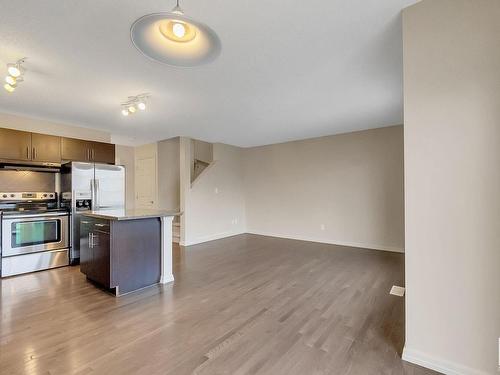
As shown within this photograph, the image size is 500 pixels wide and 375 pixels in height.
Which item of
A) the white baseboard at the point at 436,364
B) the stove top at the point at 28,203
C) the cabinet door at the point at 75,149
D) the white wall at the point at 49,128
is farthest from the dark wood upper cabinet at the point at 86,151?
the white baseboard at the point at 436,364

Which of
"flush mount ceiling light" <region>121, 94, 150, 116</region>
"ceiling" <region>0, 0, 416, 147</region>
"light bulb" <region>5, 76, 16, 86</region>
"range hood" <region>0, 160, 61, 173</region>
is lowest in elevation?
"range hood" <region>0, 160, 61, 173</region>

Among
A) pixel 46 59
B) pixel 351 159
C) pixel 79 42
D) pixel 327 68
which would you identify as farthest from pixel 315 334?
pixel 351 159

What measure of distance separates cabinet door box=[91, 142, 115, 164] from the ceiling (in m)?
0.43

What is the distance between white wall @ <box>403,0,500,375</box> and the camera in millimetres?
1410

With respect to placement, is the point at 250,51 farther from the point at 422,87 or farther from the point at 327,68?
the point at 422,87

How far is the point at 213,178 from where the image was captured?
6.07 m

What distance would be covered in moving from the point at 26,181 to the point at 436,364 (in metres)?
5.50

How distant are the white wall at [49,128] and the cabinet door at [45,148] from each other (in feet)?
0.48

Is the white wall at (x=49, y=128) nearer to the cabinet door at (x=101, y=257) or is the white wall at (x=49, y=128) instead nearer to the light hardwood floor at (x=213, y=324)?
the light hardwood floor at (x=213, y=324)

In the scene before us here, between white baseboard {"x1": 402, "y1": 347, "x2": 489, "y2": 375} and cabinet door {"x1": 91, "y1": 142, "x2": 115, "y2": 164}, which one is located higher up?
cabinet door {"x1": 91, "y1": 142, "x2": 115, "y2": 164}

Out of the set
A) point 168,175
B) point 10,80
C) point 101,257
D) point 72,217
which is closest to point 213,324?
point 101,257

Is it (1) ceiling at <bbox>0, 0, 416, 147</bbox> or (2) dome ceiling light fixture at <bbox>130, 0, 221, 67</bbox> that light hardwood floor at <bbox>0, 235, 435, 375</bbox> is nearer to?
(2) dome ceiling light fixture at <bbox>130, 0, 221, 67</bbox>

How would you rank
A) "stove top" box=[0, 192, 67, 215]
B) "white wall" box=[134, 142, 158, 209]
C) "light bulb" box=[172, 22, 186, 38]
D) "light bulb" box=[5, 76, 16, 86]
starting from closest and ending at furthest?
1. "light bulb" box=[172, 22, 186, 38]
2. "light bulb" box=[5, 76, 16, 86]
3. "stove top" box=[0, 192, 67, 215]
4. "white wall" box=[134, 142, 158, 209]

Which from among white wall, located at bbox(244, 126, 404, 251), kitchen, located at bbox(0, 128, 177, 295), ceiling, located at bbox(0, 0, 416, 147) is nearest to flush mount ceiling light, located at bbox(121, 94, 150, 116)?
ceiling, located at bbox(0, 0, 416, 147)
